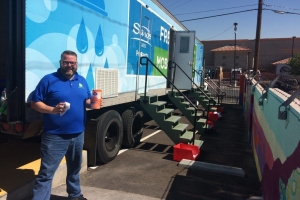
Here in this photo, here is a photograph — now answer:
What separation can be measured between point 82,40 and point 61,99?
5.14 feet

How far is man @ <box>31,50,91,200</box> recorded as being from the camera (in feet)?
9.19

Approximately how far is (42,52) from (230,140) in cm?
566

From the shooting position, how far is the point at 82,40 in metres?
4.13

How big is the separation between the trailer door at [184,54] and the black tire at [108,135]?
4754 millimetres

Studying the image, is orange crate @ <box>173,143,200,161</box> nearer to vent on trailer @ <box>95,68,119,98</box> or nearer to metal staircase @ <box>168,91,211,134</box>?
vent on trailer @ <box>95,68,119,98</box>

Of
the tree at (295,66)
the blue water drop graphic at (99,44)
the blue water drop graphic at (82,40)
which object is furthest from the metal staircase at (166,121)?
the tree at (295,66)

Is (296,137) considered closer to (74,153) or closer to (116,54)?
(74,153)

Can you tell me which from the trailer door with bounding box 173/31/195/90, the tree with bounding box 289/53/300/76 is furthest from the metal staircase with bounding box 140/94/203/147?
the tree with bounding box 289/53/300/76

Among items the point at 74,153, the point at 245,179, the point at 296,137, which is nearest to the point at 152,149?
the point at 245,179

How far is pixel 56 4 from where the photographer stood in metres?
3.54

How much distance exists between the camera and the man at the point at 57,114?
2801 mm

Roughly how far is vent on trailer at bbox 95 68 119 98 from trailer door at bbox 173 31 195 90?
468 centimetres

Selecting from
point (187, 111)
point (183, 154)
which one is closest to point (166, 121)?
point (183, 154)

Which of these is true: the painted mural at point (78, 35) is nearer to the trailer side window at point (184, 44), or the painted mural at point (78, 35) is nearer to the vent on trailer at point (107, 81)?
the vent on trailer at point (107, 81)
